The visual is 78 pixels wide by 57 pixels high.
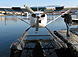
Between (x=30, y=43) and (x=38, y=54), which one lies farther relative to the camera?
(x=30, y=43)

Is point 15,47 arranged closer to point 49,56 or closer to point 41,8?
point 49,56

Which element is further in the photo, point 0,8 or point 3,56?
point 0,8

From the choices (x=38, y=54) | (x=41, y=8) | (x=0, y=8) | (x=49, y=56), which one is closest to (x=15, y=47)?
(x=38, y=54)

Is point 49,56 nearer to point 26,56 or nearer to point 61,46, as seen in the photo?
point 61,46

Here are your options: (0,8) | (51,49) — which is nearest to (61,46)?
(51,49)

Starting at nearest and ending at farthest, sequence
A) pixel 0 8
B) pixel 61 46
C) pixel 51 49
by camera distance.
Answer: pixel 61 46 < pixel 51 49 < pixel 0 8

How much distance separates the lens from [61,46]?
6875 millimetres

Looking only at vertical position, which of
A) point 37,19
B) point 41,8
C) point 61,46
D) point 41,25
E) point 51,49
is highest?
point 41,8

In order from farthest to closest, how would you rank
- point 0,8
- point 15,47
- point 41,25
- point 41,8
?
point 0,8 → point 41,8 → point 41,25 → point 15,47

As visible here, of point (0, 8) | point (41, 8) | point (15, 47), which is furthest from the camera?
point (0, 8)

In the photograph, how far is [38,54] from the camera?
703cm

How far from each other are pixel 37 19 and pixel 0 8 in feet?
18.7

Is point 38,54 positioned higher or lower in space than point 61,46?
lower

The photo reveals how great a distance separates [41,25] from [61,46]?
233cm
